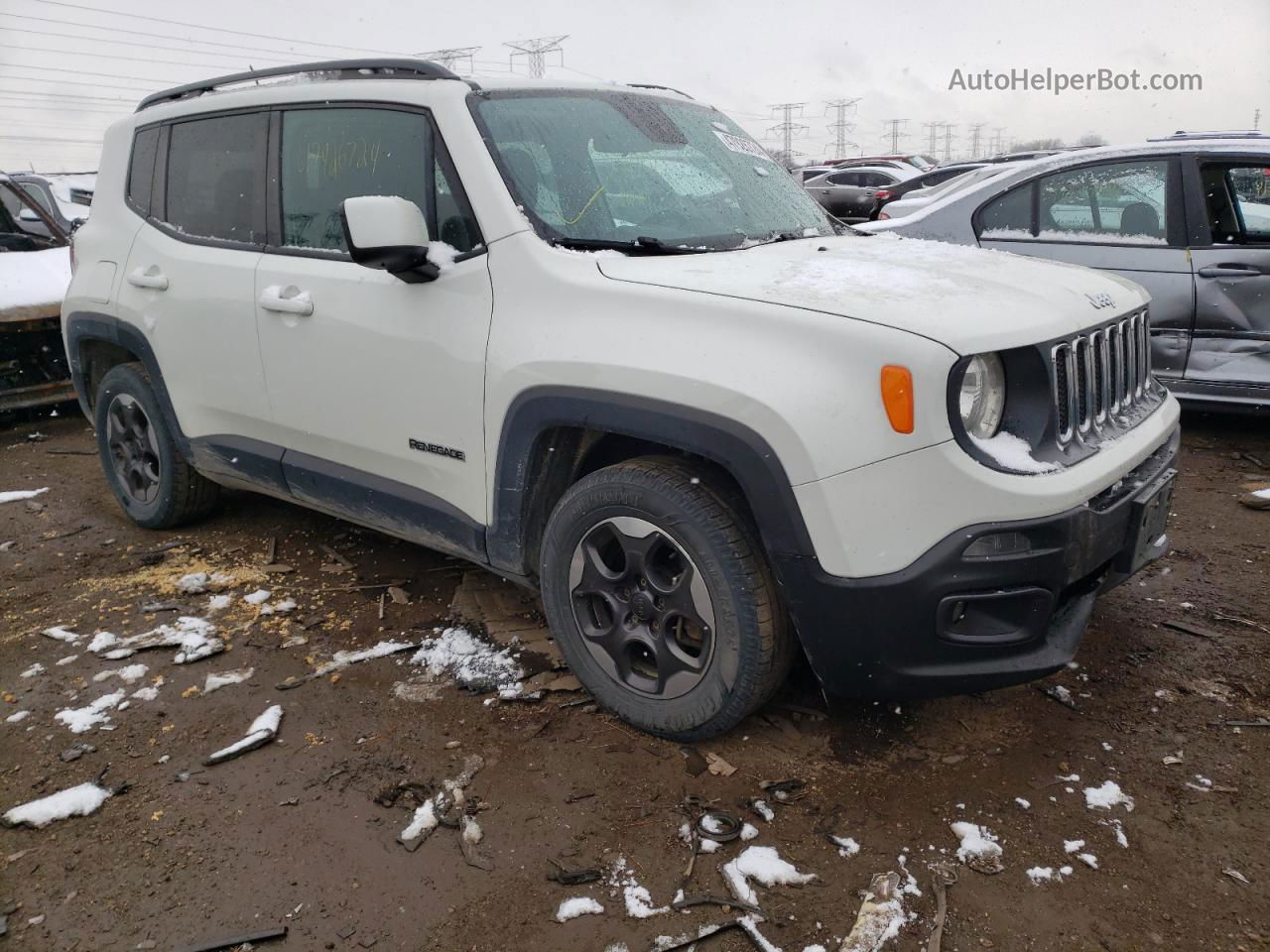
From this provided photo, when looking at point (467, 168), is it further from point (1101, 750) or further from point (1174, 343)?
point (1174, 343)

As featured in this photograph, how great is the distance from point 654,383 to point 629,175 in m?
1.00

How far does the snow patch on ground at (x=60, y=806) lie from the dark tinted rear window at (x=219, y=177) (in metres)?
2.00

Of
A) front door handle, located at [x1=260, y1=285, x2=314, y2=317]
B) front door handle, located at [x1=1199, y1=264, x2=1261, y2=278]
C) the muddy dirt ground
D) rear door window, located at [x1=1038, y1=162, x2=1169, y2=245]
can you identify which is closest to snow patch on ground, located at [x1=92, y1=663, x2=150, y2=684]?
the muddy dirt ground

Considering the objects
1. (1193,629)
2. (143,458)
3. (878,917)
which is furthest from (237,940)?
(1193,629)

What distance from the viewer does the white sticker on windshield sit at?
143 inches

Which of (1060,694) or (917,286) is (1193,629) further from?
(917,286)

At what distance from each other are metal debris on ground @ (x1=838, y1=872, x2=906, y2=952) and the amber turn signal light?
3.48 feet

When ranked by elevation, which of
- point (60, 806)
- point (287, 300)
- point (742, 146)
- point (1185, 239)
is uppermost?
point (742, 146)

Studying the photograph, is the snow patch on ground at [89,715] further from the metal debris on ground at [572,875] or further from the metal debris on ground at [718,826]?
the metal debris on ground at [718,826]

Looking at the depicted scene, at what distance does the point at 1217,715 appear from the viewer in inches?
113

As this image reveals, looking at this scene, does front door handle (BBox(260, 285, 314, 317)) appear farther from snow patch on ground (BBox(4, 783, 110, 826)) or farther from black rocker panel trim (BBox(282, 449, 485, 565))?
snow patch on ground (BBox(4, 783, 110, 826))

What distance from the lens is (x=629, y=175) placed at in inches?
122

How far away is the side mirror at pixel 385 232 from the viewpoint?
2.71 meters

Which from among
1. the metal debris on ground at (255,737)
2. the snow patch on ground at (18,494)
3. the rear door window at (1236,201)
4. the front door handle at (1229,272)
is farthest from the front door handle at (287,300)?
the rear door window at (1236,201)
